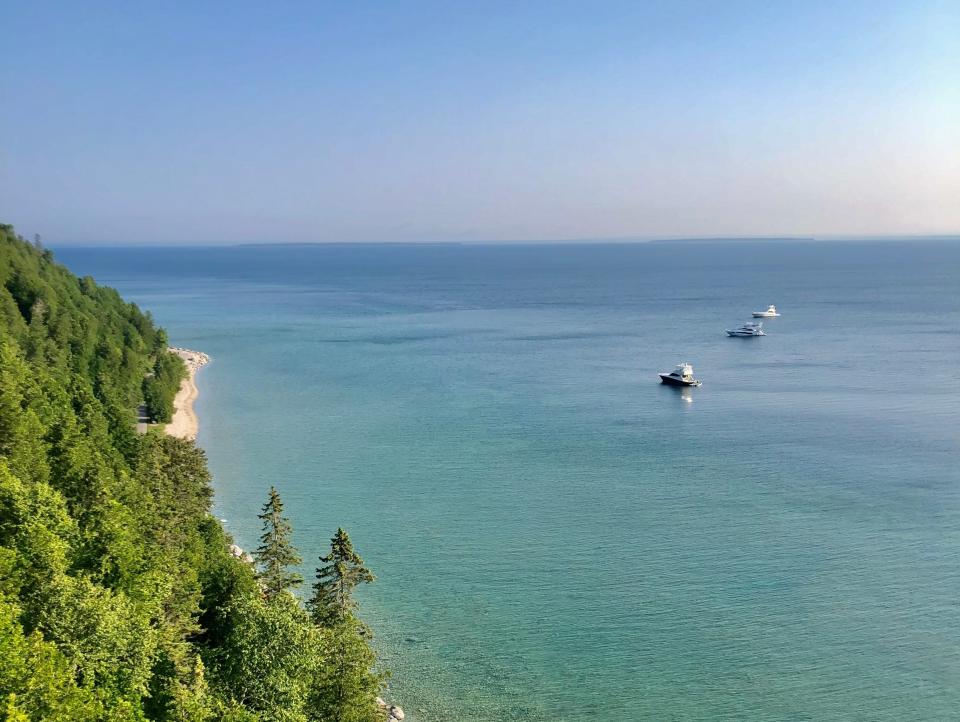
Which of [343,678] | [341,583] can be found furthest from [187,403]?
[343,678]

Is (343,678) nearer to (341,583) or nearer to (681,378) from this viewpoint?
(341,583)

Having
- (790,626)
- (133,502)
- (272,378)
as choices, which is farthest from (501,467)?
(272,378)

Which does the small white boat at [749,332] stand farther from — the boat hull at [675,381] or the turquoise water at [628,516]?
the boat hull at [675,381]

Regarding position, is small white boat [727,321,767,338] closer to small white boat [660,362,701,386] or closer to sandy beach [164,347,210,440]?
small white boat [660,362,701,386]

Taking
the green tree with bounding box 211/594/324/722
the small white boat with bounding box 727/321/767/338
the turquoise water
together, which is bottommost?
the turquoise water

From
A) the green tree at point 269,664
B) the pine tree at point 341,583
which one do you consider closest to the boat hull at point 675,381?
the pine tree at point 341,583

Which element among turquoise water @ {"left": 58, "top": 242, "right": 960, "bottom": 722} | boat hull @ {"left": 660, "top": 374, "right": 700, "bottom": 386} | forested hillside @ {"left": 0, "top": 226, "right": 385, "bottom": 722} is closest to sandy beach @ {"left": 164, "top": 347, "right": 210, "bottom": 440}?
turquoise water @ {"left": 58, "top": 242, "right": 960, "bottom": 722}

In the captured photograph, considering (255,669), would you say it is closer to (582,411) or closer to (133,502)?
(133,502)
